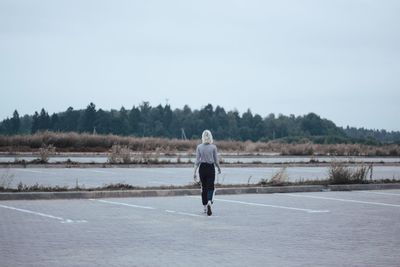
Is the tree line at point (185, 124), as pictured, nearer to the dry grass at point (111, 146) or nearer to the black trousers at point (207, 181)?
the dry grass at point (111, 146)

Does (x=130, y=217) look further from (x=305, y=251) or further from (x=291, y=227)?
(x=305, y=251)

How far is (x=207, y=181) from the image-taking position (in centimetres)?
1548

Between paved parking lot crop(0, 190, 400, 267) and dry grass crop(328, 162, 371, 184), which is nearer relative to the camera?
paved parking lot crop(0, 190, 400, 267)

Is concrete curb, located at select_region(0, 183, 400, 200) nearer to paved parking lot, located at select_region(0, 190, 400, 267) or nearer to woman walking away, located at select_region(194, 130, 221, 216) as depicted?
paved parking lot, located at select_region(0, 190, 400, 267)

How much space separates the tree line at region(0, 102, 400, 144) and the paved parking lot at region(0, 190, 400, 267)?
97.5m

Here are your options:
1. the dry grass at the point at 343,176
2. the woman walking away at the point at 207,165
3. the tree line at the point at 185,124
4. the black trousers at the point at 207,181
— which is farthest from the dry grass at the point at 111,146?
the tree line at the point at 185,124

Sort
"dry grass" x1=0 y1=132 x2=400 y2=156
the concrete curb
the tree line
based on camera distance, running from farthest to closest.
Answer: the tree line, "dry grass" x1=0 y1=132 x2=400 y2=156, the concrete curb

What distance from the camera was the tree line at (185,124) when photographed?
118125 mm

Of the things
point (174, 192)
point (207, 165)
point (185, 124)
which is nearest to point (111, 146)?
point (174, 192)

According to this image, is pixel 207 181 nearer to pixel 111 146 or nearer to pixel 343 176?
pixel 343 176

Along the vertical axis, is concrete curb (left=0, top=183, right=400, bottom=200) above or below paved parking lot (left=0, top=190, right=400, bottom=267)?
above

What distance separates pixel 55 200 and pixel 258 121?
436 ft

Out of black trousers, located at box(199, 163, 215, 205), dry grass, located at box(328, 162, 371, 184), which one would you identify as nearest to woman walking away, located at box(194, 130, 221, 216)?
black trousers, located at box(199, 163, 215, 205)

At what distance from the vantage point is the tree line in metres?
118
